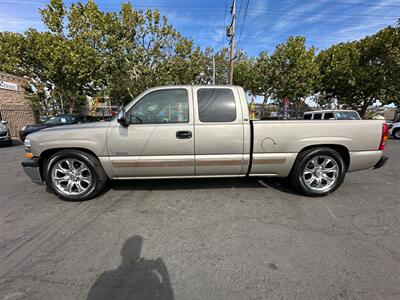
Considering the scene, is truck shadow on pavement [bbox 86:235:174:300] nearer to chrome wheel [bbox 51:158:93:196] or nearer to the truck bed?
chrome wheel [bbox 51:158:93:196]

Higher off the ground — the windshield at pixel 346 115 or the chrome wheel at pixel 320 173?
the windshield at pixel 346 115

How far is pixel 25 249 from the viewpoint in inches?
90.5

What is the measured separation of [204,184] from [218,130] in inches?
53.7

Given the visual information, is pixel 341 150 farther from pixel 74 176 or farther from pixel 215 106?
pixel 74 176

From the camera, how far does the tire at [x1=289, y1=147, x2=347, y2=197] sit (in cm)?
344

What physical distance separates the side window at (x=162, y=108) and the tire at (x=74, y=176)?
105cm

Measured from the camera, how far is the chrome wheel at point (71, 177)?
3.41m

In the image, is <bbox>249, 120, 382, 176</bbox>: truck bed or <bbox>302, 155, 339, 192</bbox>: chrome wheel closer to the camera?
<bbox>249, 120, 382, 176</bbox>: truck bed

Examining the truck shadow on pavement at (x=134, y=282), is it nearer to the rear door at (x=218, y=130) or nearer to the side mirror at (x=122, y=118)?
the rear door at (x=218, y=130)

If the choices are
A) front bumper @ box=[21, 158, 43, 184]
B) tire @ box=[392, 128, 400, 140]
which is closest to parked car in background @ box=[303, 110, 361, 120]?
tire @ box=[392, 128, 400, 140]

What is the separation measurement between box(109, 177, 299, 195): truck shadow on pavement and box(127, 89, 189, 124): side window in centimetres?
143

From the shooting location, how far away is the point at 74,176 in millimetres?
3455

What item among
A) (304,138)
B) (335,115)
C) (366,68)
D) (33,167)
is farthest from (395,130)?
(33,167)

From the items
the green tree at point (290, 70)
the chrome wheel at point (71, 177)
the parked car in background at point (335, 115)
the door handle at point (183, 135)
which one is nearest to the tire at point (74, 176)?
the chrome wheel at point (71, 177)
